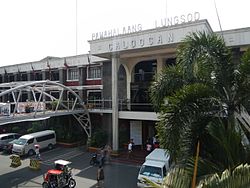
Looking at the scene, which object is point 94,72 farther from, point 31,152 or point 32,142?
point 31,152

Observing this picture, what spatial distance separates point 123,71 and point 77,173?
10.6 m

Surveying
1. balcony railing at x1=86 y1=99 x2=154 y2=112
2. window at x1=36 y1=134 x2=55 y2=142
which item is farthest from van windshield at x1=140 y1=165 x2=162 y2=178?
window at x1=36 y1=134 x2=55 y2=142

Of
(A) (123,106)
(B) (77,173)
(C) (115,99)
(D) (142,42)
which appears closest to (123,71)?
(A) (123,106)

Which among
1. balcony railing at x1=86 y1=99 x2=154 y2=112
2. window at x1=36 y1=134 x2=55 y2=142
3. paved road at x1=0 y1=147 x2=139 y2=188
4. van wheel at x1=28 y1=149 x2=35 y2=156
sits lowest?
paved road at x1=0 y1=147 x2=139 y2=188

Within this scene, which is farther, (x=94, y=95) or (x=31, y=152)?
A: (x=94, y=95)

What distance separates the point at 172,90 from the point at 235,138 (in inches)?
143

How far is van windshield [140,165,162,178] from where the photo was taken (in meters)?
13.9

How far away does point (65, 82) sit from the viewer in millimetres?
30156

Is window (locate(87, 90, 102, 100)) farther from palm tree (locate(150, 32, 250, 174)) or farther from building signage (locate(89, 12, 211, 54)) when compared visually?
palm tree (locate(150, 32, 250, 174))

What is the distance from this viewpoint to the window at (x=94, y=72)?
2707cm

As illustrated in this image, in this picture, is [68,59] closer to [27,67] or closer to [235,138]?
[27,67]

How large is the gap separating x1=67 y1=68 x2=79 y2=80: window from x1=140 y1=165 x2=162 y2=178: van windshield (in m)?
17.1

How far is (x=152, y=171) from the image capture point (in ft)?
46.4

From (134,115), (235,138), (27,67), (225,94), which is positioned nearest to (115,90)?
(134,115)
